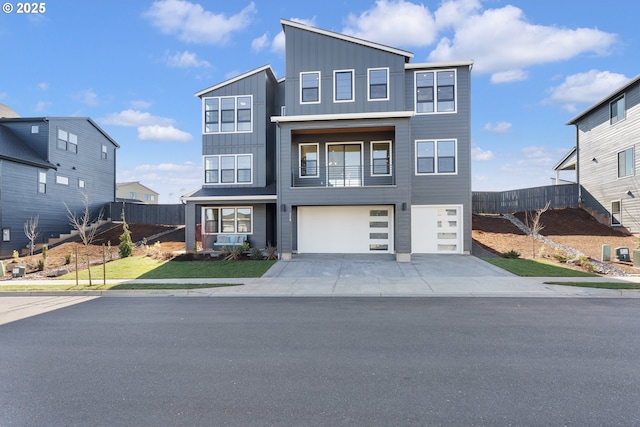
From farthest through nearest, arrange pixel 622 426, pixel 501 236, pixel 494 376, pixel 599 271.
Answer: pixel 501 236
pixel 599 271
pixel 494 376
pixel 622 426

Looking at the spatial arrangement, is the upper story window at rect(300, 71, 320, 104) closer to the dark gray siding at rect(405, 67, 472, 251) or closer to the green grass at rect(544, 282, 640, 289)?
the dark gray siding at rect(405, 67, 472, 251)

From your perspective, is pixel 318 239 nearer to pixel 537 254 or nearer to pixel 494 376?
pixel 537 254

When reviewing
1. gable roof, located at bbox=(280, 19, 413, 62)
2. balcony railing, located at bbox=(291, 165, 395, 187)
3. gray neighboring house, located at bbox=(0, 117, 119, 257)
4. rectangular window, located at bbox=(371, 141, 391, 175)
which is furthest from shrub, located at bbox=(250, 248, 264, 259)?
gray neighboring house, located at bbox=(0, 117, 119, 257)

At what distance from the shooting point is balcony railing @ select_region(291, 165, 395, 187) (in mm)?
17547

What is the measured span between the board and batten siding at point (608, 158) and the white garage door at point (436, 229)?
1031 centimetres

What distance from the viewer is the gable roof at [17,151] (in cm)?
2139

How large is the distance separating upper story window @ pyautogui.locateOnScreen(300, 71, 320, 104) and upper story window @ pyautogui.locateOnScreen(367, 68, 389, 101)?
268cm

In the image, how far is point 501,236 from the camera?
18.6m

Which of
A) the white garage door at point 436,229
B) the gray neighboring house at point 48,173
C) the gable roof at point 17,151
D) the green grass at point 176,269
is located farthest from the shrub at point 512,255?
the gable roof at point 17,151

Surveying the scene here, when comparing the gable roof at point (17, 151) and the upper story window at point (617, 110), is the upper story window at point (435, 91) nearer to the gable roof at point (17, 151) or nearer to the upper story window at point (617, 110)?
the upper story window at point (617, 110)

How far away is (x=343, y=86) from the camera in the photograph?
1716 cm

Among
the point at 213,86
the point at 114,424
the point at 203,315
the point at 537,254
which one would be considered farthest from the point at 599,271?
the point at 213,86

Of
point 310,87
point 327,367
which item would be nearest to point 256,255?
point 310,87

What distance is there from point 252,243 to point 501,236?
14038 millimetres
